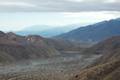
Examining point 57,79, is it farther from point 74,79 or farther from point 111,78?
point 111,78

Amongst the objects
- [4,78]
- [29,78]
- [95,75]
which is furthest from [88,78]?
[4,78]

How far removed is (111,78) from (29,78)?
51.1 metres

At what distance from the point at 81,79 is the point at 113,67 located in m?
12.3

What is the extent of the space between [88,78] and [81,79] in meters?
2.73

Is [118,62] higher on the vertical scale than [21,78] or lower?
higher

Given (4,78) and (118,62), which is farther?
(4,78)

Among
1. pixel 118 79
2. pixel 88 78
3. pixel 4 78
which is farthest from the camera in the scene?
pixel 4 78

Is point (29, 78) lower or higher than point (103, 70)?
lower

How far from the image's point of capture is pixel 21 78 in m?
150

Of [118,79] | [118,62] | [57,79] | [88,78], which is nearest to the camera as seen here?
[118,79]

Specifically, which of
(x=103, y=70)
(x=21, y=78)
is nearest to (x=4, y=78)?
(x=21, y=78)

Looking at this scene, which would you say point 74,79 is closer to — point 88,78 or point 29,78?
point 88,78

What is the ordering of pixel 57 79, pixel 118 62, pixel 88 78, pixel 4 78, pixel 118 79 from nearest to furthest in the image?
pixel 118 79 < pixel 88 78 < pixel 118 62 < pixel 57 79 < pixel 4 78

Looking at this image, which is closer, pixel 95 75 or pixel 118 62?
pixel 95 75
